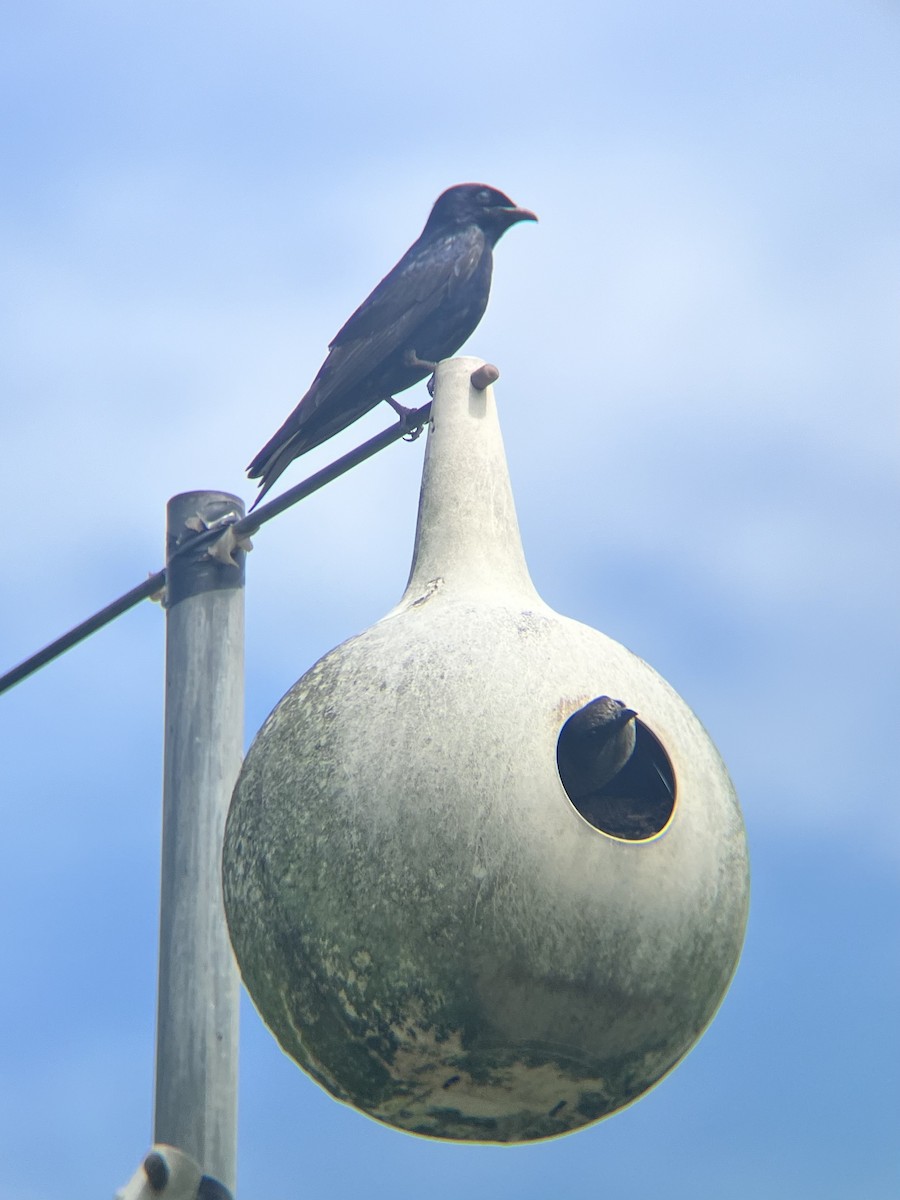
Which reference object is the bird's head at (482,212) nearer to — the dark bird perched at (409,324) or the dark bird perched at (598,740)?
the dark bird perched at (409,324)

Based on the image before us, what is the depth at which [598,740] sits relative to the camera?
116 inches

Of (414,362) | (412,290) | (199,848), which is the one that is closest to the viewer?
(199,848)

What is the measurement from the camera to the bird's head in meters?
6.04

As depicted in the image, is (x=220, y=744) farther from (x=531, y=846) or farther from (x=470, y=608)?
(x=531, y=846)

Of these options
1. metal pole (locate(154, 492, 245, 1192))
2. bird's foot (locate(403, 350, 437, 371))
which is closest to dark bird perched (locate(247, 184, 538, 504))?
bird's foot (locate(403, 350, 437, 371))

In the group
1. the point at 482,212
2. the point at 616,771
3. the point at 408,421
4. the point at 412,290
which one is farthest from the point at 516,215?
the point at 616,771

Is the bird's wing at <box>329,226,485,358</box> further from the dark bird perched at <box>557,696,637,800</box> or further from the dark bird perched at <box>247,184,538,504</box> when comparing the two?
the dark bird perched at <box>557,696,637,800</box>

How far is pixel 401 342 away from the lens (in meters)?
5.59

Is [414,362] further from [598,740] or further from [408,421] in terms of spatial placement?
[598,740]

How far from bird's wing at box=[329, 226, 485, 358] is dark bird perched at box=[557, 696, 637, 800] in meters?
2.77

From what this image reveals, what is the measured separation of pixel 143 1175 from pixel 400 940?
96 centimetres

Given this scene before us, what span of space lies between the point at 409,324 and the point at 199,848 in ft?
7.50

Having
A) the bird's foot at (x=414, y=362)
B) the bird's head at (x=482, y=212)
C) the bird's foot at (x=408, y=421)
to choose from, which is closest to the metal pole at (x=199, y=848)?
the bird's foot at (x=408, y=421)

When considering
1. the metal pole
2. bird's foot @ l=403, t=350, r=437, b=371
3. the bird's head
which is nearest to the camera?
the metal pole
